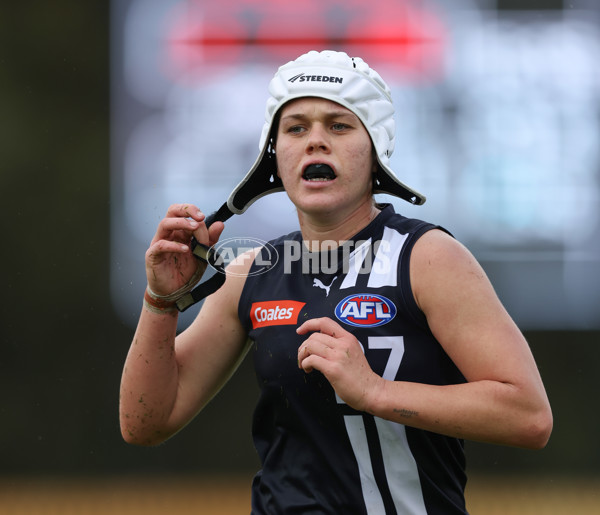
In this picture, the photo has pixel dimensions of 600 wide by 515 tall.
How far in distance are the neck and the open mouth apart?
0.36 feet

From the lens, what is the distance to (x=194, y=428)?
6.70m

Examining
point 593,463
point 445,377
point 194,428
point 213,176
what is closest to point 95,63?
point 213,176

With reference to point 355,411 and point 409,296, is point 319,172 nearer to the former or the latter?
point 409,296

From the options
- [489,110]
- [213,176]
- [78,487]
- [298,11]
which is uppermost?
[298,11]

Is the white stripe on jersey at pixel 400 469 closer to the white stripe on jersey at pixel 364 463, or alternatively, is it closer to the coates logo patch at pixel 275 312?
the white stripe on jersey at pixel 364 463

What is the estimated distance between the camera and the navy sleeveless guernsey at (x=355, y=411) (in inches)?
91.9

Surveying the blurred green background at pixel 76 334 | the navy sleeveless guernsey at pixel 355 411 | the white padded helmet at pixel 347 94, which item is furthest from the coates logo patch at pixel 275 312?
the blurred green background at pixel 76 334

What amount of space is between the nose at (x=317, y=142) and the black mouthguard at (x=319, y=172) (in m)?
0.04

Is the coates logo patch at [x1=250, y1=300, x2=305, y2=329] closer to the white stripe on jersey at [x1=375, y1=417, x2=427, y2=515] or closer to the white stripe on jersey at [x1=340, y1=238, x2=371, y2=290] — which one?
the white stripe on jersey at [x1=340, y1=238, x2=371, y2=290]

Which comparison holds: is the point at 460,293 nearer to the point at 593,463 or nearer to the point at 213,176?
the point at 213,176

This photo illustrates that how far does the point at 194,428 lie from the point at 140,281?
1.12 meters

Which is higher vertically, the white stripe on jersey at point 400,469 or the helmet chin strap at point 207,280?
the helmet chin strap at point 207,280

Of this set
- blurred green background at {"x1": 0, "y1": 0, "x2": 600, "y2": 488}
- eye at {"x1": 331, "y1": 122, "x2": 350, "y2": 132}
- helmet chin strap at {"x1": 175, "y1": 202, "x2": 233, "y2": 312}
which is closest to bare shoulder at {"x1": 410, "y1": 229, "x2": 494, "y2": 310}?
eye at {"x1": 331, "y1": 122, "x2": 350, "y2": 132}

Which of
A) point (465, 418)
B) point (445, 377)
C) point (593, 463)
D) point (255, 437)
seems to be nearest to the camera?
point (465, 418)
